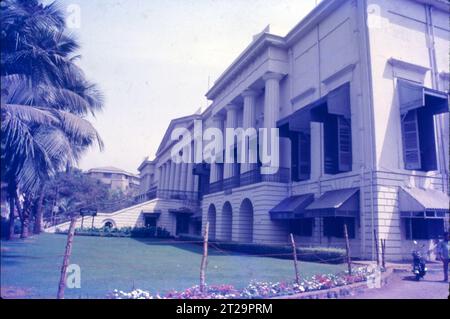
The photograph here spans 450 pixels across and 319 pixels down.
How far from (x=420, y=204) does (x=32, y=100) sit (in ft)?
52.7

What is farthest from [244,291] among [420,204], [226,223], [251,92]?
[251,92]

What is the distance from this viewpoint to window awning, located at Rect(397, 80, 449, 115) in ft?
51.3

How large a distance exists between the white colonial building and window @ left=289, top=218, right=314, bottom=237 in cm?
9

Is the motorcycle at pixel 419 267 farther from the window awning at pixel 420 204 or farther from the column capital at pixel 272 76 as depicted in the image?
the column capital at pixel 272 76

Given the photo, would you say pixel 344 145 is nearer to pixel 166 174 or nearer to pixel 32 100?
pixel 32 100

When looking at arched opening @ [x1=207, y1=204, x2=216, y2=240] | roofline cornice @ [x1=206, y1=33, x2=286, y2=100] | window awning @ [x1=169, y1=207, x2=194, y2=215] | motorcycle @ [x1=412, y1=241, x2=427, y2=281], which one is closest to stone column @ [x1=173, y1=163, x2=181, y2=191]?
window awning @ [x1=169, y1=207, x2=194, y2=215]

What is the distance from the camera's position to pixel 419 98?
15.6 m

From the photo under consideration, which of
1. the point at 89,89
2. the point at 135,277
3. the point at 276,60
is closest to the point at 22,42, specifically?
the point at 89,89

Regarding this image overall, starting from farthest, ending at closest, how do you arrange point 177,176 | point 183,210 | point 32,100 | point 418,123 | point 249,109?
point 177,176 → point 183,210 → point 249,109 → point 418,123 → point 32,100

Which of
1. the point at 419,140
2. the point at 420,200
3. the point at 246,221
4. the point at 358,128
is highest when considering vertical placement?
the point at 358,128

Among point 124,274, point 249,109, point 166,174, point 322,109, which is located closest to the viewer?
point 124,274

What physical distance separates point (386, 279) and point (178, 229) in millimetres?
31598

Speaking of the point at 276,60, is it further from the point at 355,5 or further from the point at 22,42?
the point at 22,42

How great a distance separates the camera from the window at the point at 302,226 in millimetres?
19891
